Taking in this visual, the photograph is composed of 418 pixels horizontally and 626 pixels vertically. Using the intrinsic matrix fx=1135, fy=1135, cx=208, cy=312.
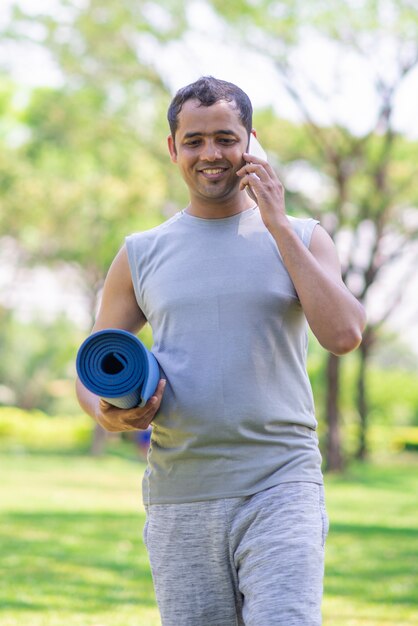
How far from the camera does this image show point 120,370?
3.16 m

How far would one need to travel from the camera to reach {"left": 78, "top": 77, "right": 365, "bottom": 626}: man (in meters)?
3.15

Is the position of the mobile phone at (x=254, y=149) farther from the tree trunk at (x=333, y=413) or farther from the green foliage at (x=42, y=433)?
the green foliage at (x=42, y=433)

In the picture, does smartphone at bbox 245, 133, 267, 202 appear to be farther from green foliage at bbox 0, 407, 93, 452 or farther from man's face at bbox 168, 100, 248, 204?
green foliage at bbox 0, 407, 93, 452

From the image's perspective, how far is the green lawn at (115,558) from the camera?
7.66 meters

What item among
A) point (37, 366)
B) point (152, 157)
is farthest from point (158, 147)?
point (37, 366)

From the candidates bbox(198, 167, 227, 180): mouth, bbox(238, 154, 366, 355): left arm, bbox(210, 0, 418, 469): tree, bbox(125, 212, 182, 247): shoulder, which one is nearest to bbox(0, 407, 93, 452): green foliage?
bbox(210, 0, 418, 469): tree

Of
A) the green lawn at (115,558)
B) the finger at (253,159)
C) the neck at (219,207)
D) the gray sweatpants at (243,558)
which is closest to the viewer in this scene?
the gray sweatpants at (243,558)

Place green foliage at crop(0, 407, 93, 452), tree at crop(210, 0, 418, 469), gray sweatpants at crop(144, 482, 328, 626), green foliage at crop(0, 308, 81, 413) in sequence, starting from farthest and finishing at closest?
1. green foliage at crop(0, 308, 81, 413)
2. green foliage at crop(0, 407, 93, 452)
3. tree at crop(210, 0, 418, 469)
4. gray sweatpants at crop(144, 482, 328, 626)

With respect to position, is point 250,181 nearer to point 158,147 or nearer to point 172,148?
point 172,148

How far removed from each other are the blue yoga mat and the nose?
22.9 inches

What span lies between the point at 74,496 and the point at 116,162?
14304 mm

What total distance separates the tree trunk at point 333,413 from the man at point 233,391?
23.3 meters

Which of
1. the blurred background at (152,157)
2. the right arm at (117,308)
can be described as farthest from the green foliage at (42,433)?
the right arm at (117,308)

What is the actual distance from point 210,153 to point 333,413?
2362 centimetres
